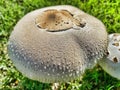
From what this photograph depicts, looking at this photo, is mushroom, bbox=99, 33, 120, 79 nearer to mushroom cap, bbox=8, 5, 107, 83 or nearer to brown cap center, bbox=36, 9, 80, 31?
mushroom cap, bbox=8, 5, 107, 83

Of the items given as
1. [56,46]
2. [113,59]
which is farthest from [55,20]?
[113,59]

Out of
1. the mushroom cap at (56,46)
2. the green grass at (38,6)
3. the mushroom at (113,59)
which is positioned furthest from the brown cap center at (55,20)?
the green grass at (38,6)

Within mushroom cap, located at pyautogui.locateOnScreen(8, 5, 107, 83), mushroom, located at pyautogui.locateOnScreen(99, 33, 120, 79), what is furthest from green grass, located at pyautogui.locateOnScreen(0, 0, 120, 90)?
mushroom cap, located at pyautogui.locateOnScreen(8, 5, 107, 83)

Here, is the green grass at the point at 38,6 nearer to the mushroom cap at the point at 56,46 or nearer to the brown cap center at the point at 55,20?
the mushroom cap at the point at 56,46

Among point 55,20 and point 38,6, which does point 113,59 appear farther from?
→ point 38,6

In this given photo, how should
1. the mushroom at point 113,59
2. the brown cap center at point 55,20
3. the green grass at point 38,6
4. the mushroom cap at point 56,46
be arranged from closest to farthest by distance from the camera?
the mushroom cap at point 56,46 → the brown cap center at point 55,20 → the mushroom at point 113,59 → the green grass at point 38,6

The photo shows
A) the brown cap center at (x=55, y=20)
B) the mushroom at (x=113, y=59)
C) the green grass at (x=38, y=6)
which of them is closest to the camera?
the brown cap center at (x=55, y=20)
